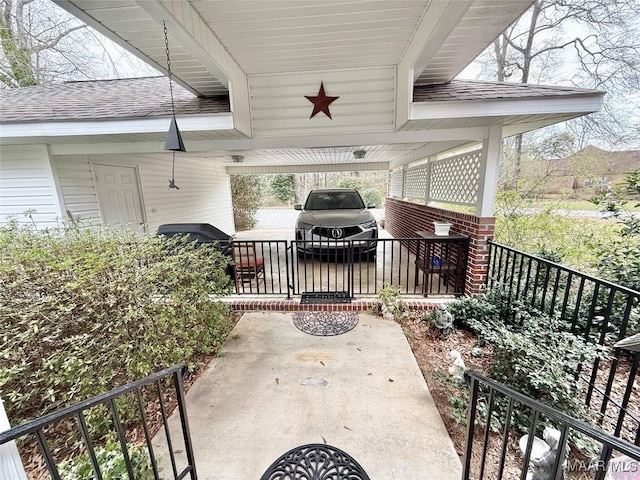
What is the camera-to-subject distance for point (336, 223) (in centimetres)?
518

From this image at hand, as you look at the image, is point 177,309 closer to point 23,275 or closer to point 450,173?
point 23,275

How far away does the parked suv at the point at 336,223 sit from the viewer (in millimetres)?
5000

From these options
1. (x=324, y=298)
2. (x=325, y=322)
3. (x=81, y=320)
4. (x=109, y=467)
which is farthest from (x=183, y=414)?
(x=324, y=298)

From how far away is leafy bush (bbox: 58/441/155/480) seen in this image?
1303 mm

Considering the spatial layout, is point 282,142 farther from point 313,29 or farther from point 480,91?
point 480,91

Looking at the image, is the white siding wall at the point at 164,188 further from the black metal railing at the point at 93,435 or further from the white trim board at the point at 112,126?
the black metal railing at the point at 93,435

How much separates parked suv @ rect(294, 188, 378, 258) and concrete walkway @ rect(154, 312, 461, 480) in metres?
1.95

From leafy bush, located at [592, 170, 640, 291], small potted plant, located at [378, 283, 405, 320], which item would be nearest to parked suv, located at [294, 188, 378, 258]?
small potted plant, located at [378, 283, 405, 320]

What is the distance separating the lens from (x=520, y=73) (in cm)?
875

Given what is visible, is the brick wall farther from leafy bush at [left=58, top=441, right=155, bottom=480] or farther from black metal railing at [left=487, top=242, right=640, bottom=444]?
leafy bush at [left=58, top=441, right=155, bottom=480]

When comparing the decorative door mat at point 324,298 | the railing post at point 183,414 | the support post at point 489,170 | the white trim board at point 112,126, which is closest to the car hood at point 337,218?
the decorative door mat at point 324,298

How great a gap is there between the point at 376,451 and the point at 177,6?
3.35m

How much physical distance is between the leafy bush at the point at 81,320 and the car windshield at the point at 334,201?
4325 millimetres

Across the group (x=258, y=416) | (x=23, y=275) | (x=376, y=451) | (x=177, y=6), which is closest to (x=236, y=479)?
(x=258, y=416)
